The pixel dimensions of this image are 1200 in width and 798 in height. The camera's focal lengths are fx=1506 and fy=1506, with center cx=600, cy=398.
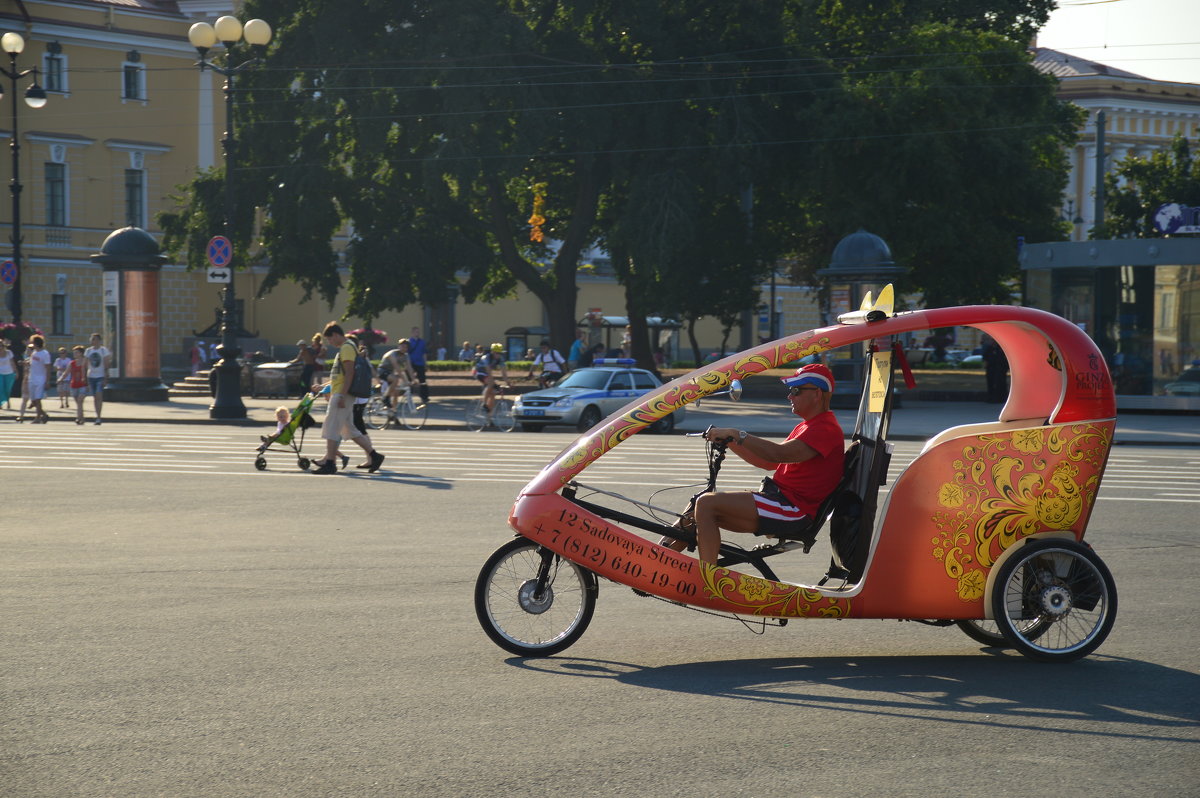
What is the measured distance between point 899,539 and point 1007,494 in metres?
0.63

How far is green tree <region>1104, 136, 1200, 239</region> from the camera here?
5716 cm

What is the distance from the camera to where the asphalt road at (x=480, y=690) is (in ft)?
18.1

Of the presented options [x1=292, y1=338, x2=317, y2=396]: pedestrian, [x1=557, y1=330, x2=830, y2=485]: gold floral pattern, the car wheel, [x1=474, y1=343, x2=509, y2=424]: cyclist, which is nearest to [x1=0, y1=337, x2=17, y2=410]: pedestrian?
[x1=292, y1=338, x2=317, y2=396]: pedestrian

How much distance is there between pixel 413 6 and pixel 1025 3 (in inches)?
816

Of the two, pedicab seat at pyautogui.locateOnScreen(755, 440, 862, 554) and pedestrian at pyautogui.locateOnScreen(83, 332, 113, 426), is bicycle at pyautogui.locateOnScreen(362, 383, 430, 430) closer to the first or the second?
pedestrian at pyautogui.locateOnScreen(83, 332, 113, 426)

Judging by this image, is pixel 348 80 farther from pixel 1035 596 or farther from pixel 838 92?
pixel 1035 596

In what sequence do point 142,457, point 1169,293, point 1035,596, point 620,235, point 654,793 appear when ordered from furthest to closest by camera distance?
point 620,235
point 1169,293
point 142,457
point 1035,596
point 654,793

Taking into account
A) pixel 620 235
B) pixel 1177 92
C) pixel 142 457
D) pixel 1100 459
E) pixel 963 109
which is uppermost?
pixel 1177 92

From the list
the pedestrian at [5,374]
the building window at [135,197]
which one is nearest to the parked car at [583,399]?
the pedestrian at [5,374]

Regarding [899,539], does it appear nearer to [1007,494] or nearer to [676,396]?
[1007,494]

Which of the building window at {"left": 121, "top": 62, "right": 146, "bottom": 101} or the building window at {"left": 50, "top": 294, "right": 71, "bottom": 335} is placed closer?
the building window at {"left": 50, "top": 294, "right": 71, "bottom": 335}

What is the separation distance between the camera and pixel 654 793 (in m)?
5.27

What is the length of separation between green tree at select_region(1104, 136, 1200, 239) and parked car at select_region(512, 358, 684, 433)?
3384 centimetres

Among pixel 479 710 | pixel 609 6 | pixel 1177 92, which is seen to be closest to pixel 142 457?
pixel 479 710
